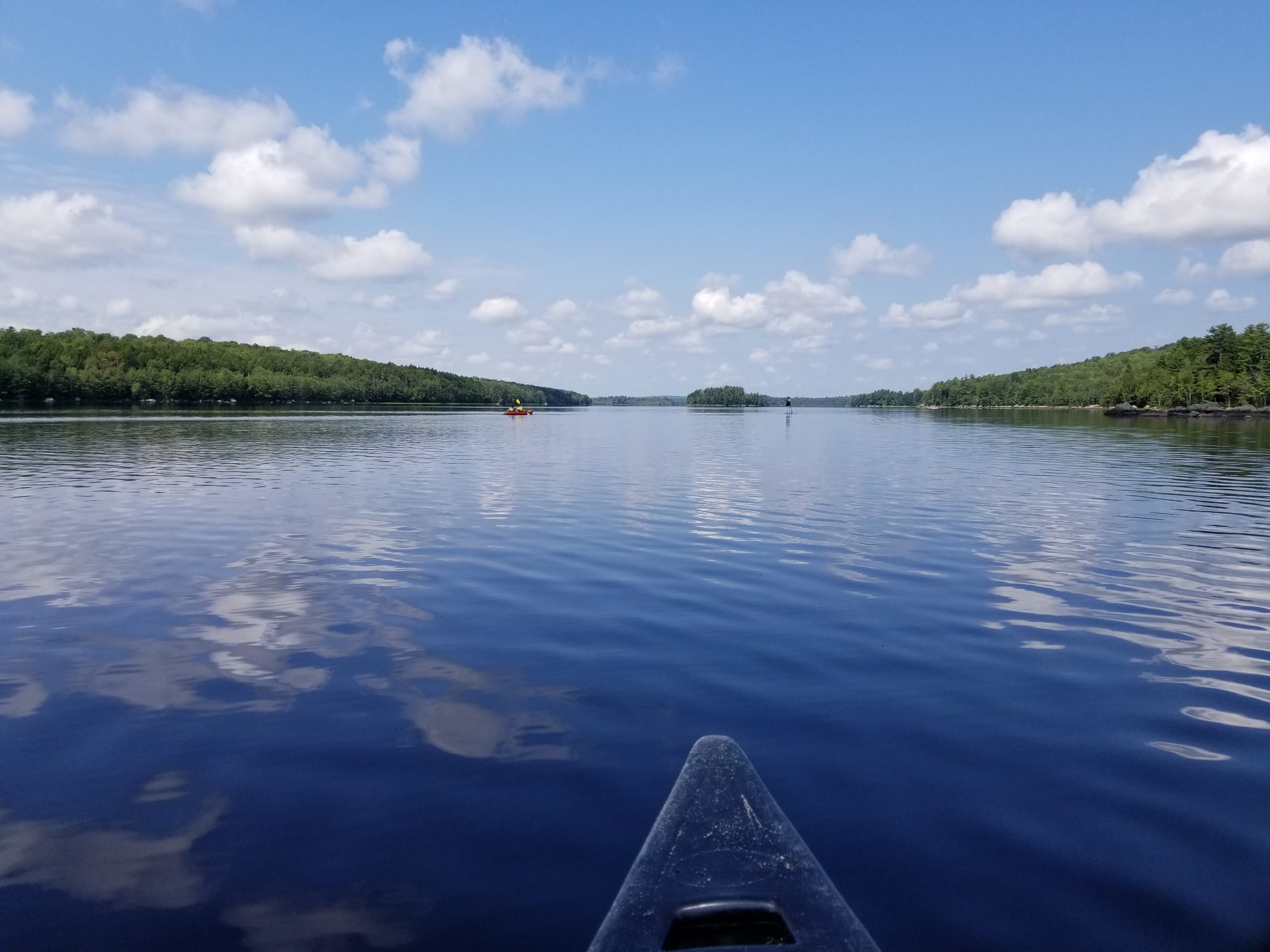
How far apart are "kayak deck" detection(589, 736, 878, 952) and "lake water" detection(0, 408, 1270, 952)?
2.03 feet

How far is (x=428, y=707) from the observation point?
9.48 metres

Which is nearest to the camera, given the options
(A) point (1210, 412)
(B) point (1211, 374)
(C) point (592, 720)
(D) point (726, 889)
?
(D) point (726, 889)

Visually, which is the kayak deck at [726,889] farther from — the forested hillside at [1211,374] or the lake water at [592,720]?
the forested hillside at [1211,374]

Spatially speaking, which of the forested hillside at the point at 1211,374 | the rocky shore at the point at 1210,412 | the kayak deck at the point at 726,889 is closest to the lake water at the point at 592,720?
the kayak deck at the point at 726,889

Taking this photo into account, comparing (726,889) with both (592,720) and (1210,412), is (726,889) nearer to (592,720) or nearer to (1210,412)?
(592,720)

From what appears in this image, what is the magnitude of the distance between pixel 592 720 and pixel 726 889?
4.02m

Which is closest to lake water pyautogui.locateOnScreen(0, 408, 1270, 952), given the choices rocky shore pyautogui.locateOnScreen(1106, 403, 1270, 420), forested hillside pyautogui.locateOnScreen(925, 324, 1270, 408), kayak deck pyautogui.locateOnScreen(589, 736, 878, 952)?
kayak deck pyautogui.locateOnScreen(589, 736, 878, 952)

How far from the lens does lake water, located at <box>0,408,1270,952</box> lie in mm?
5809

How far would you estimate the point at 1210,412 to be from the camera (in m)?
152

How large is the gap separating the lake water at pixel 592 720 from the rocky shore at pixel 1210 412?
149497 millimetres

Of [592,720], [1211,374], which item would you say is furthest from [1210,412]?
[592,720]

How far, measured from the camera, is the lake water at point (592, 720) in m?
5.81

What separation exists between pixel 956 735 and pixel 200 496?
27739 millimetres

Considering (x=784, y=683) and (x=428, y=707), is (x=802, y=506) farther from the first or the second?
(x=428, y=707)
